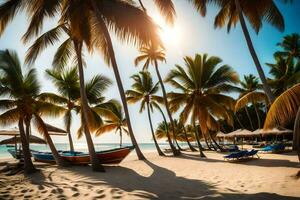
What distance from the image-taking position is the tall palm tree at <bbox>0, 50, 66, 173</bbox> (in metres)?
11.6

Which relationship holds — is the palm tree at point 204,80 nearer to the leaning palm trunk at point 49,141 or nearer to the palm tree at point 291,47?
the leaning palm trunk at point 49,141

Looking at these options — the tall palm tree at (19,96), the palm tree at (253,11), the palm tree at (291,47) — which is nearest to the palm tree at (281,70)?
the palm tree at (291,47)

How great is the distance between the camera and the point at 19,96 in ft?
39.7

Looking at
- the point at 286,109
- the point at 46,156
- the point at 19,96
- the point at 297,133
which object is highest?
the point at 19,96

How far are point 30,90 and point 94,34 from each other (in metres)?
4.72

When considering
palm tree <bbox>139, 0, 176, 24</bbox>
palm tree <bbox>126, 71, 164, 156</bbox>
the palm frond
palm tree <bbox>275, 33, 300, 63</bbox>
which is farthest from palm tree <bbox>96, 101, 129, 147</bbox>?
palm tree <bbox>275, 33, 300, 63</bbox>

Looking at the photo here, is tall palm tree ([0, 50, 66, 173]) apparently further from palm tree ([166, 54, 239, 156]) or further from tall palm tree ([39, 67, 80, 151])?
palm tree ([166, 54, 239, 156])

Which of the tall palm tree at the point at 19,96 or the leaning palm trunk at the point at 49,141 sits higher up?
the tall palm tree at the point at 19,96

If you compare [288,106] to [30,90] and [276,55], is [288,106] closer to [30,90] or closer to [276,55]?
[30,90]

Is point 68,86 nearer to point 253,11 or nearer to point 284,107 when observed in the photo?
point 253,11

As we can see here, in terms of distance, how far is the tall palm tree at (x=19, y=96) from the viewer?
11625 millimetres

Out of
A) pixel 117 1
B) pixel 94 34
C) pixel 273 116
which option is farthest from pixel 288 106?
pixel 94 34

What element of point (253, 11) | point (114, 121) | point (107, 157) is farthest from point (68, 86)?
point (253, 11)

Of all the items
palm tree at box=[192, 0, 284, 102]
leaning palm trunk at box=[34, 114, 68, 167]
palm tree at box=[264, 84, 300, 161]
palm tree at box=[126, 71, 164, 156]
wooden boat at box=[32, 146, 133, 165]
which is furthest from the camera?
palm tree at box=[126, 71, 164, 156]
